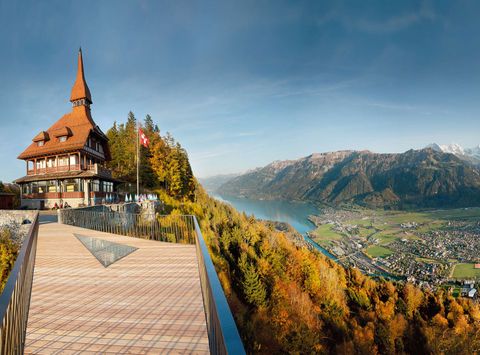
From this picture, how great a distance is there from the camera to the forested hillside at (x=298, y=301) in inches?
1252

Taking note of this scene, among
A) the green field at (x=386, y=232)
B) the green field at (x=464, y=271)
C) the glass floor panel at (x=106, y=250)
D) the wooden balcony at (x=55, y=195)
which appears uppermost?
the wooden balcony at (x=55, y=195)

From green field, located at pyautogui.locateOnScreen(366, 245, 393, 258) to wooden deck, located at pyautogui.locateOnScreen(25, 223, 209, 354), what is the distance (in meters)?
125

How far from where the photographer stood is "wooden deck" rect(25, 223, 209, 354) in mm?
4383

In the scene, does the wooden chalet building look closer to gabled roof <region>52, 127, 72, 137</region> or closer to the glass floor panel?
gabled roof <region>52, 127, 72, 137</region>

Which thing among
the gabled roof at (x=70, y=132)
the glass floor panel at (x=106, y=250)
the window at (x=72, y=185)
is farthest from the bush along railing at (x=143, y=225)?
the gabled roof at (x=70, y=132)

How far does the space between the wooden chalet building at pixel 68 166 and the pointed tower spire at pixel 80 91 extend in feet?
0.40

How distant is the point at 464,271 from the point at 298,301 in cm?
9377

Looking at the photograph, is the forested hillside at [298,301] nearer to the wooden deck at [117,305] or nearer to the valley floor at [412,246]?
the wooden deck at [117,305]

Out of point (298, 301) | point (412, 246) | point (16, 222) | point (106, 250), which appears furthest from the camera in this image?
point (412, 246)

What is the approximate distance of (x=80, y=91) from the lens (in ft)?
109

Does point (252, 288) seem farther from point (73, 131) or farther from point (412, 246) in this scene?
point (412, 246)

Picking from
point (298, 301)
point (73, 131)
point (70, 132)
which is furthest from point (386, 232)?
point (70, 132)

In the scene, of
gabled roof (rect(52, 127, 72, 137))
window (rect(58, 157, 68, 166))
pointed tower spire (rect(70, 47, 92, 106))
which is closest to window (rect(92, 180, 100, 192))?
window (rect(58, 157, 68, 166))

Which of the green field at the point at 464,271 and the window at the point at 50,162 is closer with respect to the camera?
the window at the point at 50,162
